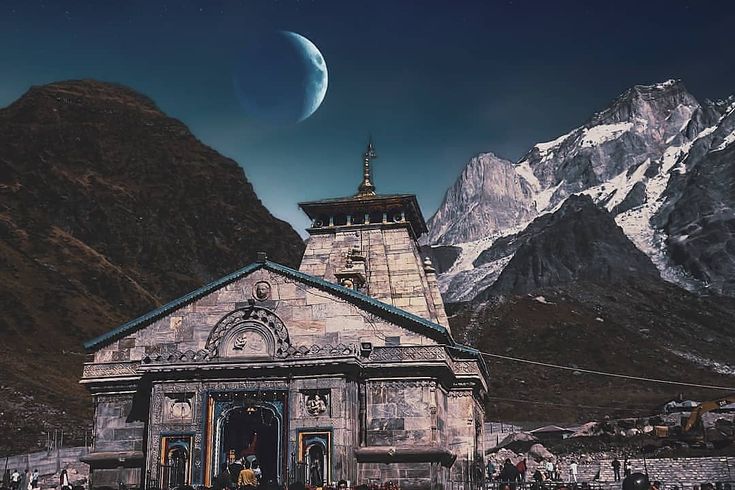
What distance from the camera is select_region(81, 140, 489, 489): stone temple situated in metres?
30.9

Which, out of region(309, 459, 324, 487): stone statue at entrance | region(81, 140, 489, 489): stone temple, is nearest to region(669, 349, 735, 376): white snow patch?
region(81, 140, 489, 489): stone temple

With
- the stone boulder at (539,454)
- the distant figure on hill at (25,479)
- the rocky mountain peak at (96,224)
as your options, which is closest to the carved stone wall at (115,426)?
the distant figure on hill at (25,479)

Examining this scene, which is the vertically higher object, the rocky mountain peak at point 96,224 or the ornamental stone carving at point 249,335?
the rocky mountain peak at point 96,224

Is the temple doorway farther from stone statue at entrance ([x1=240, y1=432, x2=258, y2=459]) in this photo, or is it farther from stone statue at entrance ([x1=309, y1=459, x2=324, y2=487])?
stone statue at entrance ([x1=309, y1=459, x2=324, y2=487])

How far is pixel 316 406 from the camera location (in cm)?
3109

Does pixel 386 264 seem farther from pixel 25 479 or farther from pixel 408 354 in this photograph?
pixel 25 479

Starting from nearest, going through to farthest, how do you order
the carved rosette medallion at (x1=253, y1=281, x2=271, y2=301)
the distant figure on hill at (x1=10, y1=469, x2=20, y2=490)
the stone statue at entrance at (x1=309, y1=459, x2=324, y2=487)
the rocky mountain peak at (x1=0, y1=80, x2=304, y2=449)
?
the stone statue at entrance at (x1=309, y1=459, x2=324, y2=487) → the carved rosette medallion at (x1=253, y1=281, x2=271, y2=301) → the distant figure on hill at (x1=10, y1=469, x2=20, y2=490) → the rocky mountain peak at (x1=0, y1=80, x2=304, y2=449)

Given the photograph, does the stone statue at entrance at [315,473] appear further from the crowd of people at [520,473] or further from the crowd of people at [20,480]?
the crowd of people at [20,480]

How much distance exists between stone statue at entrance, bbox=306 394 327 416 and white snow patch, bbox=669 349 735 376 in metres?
106

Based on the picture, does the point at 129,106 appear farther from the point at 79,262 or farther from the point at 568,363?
the point at 568,363

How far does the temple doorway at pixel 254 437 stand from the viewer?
104ft

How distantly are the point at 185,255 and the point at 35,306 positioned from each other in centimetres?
4685

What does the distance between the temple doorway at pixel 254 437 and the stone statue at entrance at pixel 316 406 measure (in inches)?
54.1

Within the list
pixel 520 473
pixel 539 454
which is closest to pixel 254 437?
pixel 520 473
